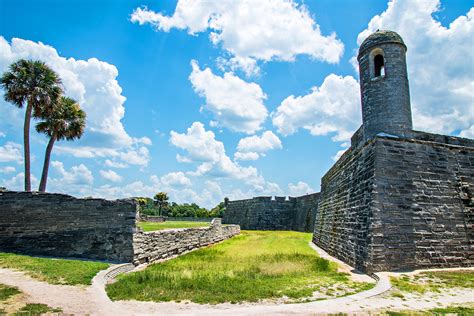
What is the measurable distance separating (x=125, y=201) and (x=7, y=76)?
46.2ft

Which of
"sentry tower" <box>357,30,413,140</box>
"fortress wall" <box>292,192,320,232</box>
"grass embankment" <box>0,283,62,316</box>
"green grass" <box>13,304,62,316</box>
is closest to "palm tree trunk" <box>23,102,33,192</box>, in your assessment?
"grass embankment" <box>0,283,62,316</box>

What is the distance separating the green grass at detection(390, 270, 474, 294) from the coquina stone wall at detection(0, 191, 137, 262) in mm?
8527

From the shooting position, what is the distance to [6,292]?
5.95 m

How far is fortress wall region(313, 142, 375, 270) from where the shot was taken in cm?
930

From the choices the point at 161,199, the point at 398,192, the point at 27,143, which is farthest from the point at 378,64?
the point at 161,199

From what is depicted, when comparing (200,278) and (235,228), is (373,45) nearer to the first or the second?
(200,278)

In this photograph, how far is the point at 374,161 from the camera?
992cm

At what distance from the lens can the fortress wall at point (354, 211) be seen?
9305 millimetres

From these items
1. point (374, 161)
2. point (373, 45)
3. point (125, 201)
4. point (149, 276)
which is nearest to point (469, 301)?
point (374, 161)

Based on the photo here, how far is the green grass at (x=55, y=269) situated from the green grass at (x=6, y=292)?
34.4 inches

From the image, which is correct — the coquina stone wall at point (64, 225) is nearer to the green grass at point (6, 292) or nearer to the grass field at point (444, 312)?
the green grass at point (6, 292)

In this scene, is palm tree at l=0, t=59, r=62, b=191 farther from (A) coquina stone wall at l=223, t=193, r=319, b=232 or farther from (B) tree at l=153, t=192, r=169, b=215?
(B) tree at l=153, t=192, r=169, b=215

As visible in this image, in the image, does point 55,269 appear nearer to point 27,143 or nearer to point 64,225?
point 64,225

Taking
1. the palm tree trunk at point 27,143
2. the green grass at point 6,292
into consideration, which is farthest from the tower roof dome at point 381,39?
the palm tree trunk at point 27,143
